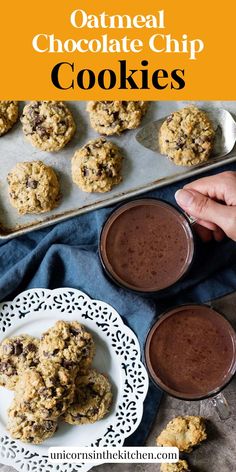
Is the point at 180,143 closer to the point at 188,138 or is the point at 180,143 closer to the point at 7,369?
the point at 188,138

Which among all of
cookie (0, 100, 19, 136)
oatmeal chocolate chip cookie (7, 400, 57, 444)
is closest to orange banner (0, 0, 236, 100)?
cookie (0, 100, 19, 136)

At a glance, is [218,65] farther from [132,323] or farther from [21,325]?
[21,325]

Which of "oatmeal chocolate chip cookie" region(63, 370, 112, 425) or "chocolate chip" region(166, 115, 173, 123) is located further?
"chocolate chip" region(166, 115, 173, 123)

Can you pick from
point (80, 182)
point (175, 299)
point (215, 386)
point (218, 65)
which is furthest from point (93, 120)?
point (215, 386)

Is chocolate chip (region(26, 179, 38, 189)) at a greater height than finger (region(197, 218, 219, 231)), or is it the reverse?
chocolate chip (region(26, 179, 38, 189))

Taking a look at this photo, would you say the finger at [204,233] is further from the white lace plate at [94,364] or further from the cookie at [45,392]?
Result: the cookie at [45,392]

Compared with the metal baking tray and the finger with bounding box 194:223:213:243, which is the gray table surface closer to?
the finger with bounding box 194:223:213:243

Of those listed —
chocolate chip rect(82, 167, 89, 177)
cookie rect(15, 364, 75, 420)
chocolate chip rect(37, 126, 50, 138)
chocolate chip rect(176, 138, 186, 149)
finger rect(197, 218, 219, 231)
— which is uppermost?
chocolate chip rect(37, 126, 50, 138)
